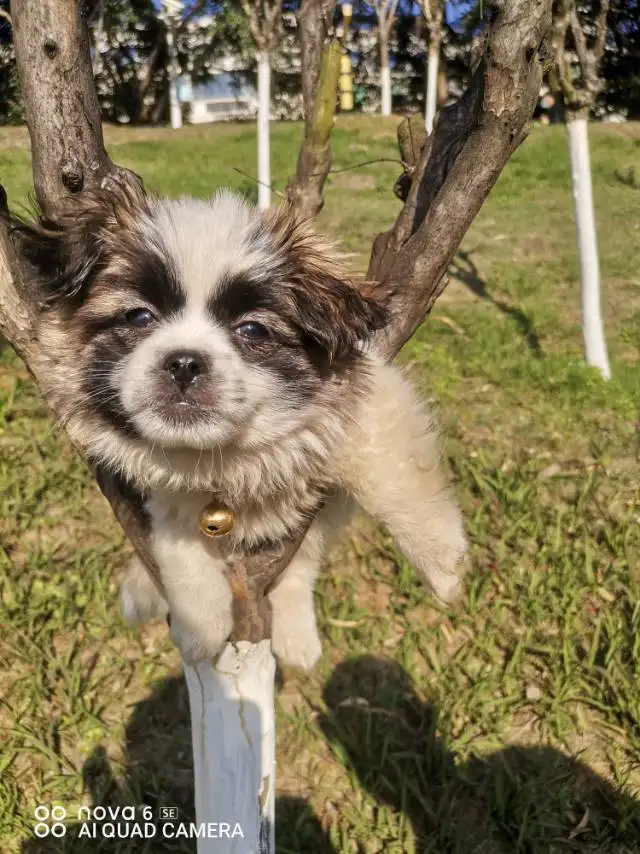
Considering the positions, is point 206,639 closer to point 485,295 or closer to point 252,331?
point 252,331

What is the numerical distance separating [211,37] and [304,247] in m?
22.5

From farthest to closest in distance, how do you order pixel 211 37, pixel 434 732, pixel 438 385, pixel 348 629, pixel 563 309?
pixel 211 37 → pixel 563 309 → pixel 438 385 → pixel 348 629 → pixel 434 732

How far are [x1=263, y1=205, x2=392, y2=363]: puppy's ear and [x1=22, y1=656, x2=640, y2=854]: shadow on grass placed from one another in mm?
1979

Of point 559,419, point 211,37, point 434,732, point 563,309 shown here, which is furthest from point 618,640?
point 211,37

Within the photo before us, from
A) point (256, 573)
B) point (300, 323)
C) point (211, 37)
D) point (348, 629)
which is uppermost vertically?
point (211, 37)

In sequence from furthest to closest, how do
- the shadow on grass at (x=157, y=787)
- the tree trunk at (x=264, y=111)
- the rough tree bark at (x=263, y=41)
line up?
the tree trunk at (x=264, y=111), the rough tree bark at (x=263, y=41), the shadow on grass at (x=157, y=787)

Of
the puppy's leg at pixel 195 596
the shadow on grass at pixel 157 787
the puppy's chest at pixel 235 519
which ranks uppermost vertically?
the puppy's chest at pixel 235 519

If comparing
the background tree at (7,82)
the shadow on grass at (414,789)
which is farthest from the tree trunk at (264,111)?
the shadow on grass at (414,789)

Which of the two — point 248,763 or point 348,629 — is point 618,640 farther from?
point 248,763

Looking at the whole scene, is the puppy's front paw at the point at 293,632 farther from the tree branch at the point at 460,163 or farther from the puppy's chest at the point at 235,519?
the tree branch at the point at 460,163

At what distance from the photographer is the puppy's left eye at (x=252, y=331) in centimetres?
176

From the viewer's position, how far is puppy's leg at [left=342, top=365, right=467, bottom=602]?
1.98m

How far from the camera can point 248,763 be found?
1.91m

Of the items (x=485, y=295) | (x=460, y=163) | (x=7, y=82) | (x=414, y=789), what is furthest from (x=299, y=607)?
(x=485, y=295)
